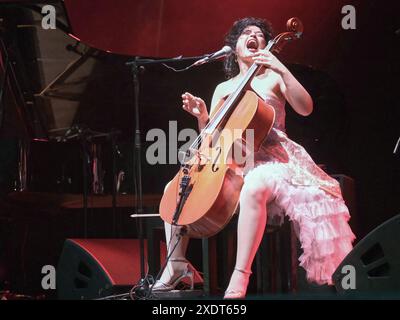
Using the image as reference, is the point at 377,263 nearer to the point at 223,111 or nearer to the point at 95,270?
the point at 223,111

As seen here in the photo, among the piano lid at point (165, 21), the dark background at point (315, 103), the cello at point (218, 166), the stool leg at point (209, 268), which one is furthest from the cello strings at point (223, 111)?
the piano lid at point (165, 21)

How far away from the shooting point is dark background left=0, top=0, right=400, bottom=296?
195 inches

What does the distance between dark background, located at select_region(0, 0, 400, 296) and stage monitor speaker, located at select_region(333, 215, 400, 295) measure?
2.24 metres

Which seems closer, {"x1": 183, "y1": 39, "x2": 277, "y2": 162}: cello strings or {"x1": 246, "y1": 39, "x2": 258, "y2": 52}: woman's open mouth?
{"x1": 183, "y1": 39, "x2": 277, "y2": 162}: cello strings

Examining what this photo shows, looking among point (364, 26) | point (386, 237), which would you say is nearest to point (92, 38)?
point (364, 26)

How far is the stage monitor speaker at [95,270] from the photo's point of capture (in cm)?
396

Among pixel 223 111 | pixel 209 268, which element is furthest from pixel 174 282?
pixel 223 111

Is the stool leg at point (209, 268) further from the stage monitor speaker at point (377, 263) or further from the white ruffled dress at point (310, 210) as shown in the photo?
the stage monitor speaker at point (377, 263)

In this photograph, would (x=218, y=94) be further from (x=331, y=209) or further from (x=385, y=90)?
(x=385, y=90)

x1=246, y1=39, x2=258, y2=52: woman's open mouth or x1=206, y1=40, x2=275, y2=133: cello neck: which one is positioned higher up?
x1=246, y1=39, x2=258, y2=52: woman's open mouth

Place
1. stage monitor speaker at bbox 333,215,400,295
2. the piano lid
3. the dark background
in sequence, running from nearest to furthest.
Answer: stage monitor speaker at bbox 333,215,400,295 → the dark background → the piano lid

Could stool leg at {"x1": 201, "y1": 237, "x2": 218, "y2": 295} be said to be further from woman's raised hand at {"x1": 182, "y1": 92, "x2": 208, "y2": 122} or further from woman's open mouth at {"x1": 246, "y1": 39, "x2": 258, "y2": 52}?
woman's open mouth at {"x1": 246, "y1": 39, "x2": 258, "y2": 52}

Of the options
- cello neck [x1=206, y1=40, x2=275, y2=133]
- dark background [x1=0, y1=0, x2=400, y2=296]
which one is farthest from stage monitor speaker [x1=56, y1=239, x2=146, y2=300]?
cello neck [x1=206, y1=40, x2=275, y2=133]

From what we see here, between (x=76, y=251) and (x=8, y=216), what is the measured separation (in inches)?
48.0
